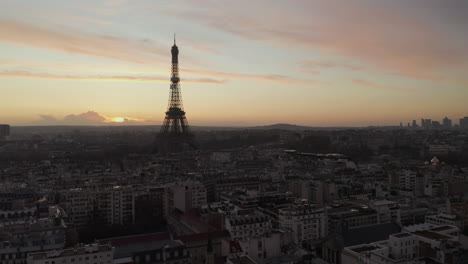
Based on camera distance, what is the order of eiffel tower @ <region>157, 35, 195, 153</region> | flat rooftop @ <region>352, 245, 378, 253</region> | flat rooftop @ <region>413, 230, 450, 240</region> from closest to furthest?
flat rooftop @ <region>352, 245, 378, 253</region>, flat rooftop @ <region>413, 230, 450, 240</region>, eiffel tower @ <region>157, 35, 195, 153</region>

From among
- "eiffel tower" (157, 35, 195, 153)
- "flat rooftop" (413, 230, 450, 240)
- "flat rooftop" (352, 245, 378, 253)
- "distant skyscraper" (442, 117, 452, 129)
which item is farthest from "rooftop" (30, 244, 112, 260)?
"distant skyscraper" (442, 117, 452, 129)

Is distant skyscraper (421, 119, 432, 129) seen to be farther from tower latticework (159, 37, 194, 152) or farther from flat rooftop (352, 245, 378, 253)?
flat rooftop (352, 245, 378, 253)

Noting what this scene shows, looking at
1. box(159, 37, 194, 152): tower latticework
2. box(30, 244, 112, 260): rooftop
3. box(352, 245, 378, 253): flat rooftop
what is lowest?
box(352, 245, 378, 253): flat rooftop

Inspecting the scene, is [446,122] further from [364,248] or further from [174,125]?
[364,248]

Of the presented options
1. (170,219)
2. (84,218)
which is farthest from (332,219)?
(84,218)

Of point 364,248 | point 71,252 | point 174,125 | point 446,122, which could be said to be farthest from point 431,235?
point 446,122

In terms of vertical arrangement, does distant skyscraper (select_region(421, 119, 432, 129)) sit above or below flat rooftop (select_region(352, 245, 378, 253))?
above

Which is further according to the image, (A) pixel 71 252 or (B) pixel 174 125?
(B) pixel 174 125

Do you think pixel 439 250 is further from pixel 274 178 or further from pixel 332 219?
pixel 274 178

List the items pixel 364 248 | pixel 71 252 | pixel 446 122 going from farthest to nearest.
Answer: pixel 446 122
pixel 364 248
pixel 71 252

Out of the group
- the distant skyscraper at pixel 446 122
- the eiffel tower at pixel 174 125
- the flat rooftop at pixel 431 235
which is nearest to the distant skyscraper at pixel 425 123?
the distant skyscraper at pixel 446 122

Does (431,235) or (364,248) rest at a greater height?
(431,235)

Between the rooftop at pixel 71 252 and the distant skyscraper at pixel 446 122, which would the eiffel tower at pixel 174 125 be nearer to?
the rooftop at pixel 71 252
